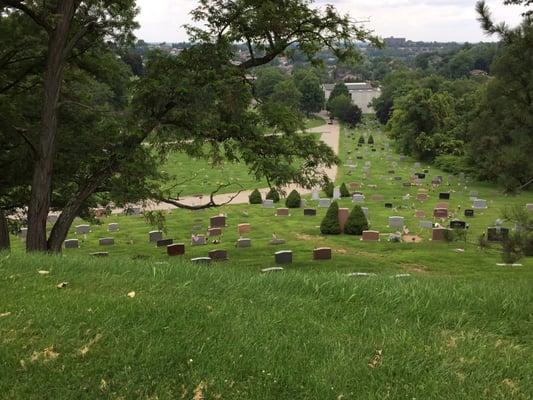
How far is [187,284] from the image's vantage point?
575cm

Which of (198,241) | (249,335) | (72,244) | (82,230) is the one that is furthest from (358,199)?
(249,335)

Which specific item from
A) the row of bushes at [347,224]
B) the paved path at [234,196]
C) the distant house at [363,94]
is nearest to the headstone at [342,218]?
the row of bushes at [347,224]

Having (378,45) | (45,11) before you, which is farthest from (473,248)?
(45,11)

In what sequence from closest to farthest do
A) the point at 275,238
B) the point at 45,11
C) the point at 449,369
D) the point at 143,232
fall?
1. the point at 449,369
2. the point at 45,11
3. the point at 275,238
4. the point at 143,232

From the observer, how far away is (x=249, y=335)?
439cm

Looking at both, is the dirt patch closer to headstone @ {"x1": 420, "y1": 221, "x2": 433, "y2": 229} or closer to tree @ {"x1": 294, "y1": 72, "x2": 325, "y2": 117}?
headstone @ {"x1": 420, "y1": 221, "x2": 433, "y2": 229}

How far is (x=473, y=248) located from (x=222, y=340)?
Result: 67.5 feet

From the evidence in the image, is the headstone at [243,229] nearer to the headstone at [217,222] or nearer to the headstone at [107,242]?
the headstone at [217,222]

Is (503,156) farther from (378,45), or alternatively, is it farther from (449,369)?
(449,369)

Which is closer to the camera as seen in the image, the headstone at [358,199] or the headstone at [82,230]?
the headstone at [82,230]

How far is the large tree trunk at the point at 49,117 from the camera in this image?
11.1m

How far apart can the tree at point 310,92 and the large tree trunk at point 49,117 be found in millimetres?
114256

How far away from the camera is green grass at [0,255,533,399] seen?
147 inches

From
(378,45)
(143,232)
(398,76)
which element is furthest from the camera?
(398,76)
